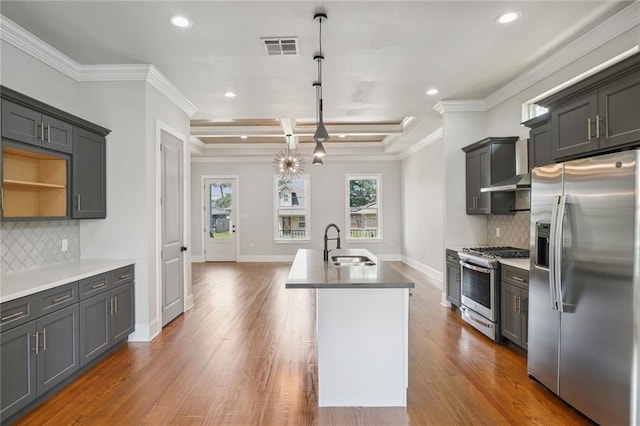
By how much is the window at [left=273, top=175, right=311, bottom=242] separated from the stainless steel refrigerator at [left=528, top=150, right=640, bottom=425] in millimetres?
6993

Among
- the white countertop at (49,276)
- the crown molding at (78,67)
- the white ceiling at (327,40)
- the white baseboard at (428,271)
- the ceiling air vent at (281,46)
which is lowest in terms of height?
the white baseboard at (428,271)

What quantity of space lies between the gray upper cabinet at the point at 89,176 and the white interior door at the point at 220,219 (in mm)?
5702

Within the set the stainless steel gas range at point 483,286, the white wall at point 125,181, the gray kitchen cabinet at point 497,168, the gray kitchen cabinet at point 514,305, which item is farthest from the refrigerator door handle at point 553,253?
the white wall at point 125,181

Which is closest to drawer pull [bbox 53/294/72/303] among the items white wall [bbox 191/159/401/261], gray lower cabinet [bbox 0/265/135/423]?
gray lower cabinet [bbox 0/265/135/423]

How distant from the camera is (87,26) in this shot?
113 inches

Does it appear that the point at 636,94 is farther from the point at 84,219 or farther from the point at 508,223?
the point at 84,219

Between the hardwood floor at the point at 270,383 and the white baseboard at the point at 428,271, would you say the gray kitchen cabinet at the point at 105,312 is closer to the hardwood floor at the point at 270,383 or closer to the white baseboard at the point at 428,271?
the hardwood floor at the point at 270,383

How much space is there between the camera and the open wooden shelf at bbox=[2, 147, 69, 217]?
2.97 meters

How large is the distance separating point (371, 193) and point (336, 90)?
528 centimetres

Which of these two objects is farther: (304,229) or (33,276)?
(304,229)

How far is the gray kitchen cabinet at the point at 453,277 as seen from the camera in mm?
4539

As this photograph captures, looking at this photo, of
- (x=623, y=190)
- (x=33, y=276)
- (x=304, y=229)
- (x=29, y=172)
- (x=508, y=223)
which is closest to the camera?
(x=623, y=190)

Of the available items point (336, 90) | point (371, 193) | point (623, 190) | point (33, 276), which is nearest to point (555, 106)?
point (623, 190)

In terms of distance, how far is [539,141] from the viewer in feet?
11.3
